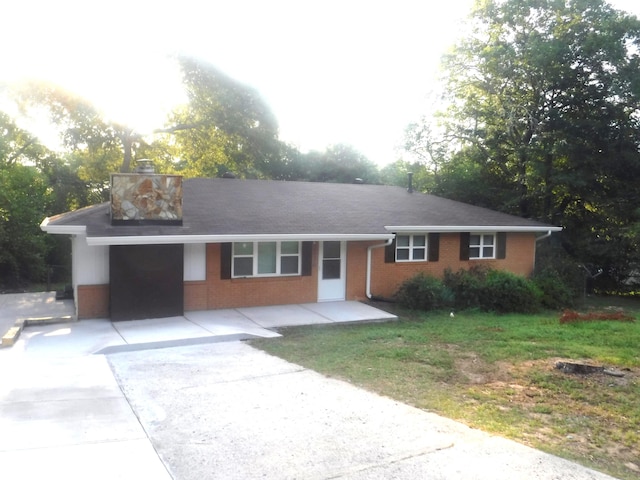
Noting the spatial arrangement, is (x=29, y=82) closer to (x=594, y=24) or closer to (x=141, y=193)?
(x=141, y=193)

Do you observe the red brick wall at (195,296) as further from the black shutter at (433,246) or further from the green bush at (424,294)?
the black shutter at (433,246)

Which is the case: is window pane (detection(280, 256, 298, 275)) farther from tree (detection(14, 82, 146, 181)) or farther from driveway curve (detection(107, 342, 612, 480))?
tree (detection(14, 82, 146, 181))

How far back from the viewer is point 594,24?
2125 cm

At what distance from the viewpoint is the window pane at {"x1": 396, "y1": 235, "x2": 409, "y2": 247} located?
1648 centimetres

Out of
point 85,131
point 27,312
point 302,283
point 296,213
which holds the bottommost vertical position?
point 27,312

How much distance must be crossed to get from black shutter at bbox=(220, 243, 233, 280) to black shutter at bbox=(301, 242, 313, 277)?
2.02 metres

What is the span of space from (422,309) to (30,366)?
372 inches

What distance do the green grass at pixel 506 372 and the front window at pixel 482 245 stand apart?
13.7 ft

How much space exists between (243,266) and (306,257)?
5.57 feet

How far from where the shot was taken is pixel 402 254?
653 inches

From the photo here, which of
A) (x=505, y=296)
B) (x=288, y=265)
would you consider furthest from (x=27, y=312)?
(x=505, y=296)

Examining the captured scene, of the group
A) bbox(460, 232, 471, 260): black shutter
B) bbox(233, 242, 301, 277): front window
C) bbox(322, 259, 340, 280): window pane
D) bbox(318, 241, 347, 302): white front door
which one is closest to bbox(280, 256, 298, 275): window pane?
bbox(233, 242, 301, 277): front window

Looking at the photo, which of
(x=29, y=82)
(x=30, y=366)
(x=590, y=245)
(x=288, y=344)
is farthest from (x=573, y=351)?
(x=29, y=82)

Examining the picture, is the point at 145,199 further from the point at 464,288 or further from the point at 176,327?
the point at 464,288
